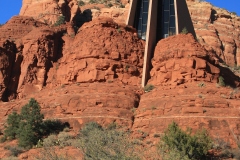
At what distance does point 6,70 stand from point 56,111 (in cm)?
1031

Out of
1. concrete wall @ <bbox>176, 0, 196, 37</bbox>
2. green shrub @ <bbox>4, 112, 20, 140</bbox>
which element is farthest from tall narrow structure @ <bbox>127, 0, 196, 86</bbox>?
green shrub @ <bbox>4, 112, 20, 140</bbox>

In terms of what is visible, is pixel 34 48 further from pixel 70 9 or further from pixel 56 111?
pixel 70 9

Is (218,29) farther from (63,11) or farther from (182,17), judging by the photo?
(182,17)

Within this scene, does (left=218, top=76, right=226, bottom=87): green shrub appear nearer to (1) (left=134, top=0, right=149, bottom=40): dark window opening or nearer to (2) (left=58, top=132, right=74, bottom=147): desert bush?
(2) (left=58, top=132, right=74, bottom=147): desert bush

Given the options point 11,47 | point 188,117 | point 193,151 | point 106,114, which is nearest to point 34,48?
point 11,47

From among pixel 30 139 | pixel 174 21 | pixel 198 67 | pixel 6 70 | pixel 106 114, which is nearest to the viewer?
pixel 30 139

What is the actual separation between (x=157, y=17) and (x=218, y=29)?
3220cm

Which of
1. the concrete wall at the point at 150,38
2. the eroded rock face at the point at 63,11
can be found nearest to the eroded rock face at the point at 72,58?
the concrete wall at the point at 150,38

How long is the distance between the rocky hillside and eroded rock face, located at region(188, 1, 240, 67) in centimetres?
2875

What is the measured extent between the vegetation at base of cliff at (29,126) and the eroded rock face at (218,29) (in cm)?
4066

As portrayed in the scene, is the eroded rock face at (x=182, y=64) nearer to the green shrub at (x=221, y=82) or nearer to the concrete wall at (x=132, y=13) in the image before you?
the green shrub at (x=221, y=82)

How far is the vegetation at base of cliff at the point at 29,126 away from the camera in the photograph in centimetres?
3138

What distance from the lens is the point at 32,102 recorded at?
3356 cm

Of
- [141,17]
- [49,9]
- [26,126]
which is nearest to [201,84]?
[26,126]
